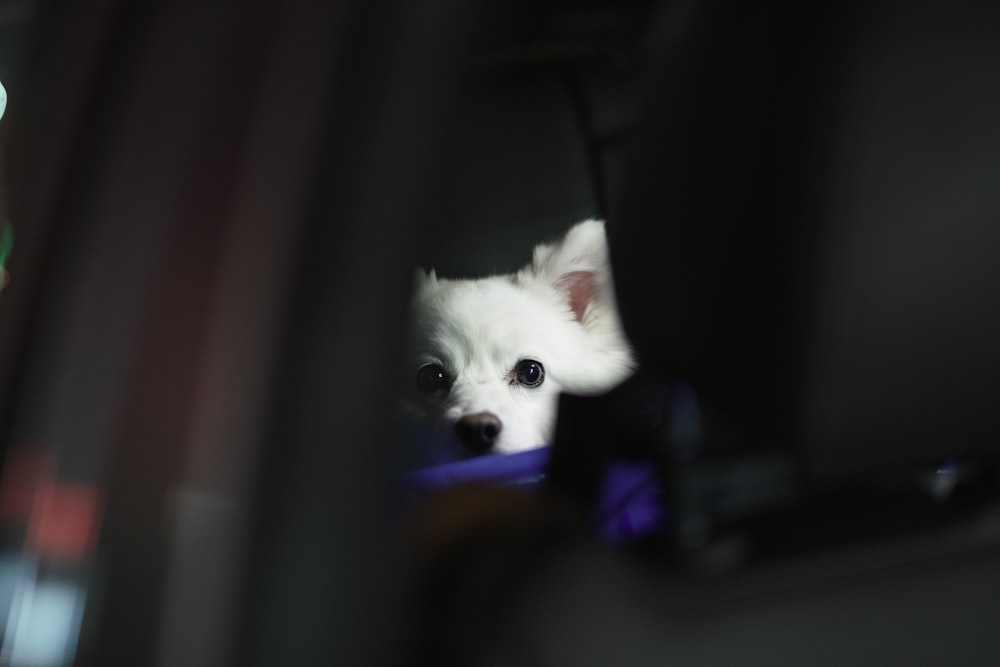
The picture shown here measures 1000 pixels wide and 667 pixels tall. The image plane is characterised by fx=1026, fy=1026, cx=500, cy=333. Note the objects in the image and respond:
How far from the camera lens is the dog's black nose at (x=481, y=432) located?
1.14 m

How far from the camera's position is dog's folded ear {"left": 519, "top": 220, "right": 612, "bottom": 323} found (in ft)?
3.66

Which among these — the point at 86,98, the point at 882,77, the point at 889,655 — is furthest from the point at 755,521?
the point at 86,98

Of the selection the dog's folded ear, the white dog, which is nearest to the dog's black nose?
the white dog

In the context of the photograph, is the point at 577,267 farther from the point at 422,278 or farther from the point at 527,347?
the point at 422,278

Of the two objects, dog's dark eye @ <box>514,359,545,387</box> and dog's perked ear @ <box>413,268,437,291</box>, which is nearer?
dog's perked ear @ <box>413,268,437,291</box>

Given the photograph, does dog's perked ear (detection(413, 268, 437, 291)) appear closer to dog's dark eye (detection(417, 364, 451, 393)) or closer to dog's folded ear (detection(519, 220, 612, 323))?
dog's dark eye (detection(417, 364, 451, 393))

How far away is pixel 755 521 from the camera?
92 cm

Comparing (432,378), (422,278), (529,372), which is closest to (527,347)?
(529,372)

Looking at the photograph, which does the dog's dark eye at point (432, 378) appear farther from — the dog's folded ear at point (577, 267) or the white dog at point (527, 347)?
the dog's folded ear at point (577, 267)

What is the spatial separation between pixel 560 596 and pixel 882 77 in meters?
0.45

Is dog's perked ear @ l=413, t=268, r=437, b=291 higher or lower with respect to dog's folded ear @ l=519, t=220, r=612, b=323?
lower

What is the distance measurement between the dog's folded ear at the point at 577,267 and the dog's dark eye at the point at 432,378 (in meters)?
0.16

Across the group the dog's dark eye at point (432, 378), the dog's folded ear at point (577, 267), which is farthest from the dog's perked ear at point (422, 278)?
the dog's folded ear at point (577, 267)

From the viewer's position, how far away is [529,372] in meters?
1.17
